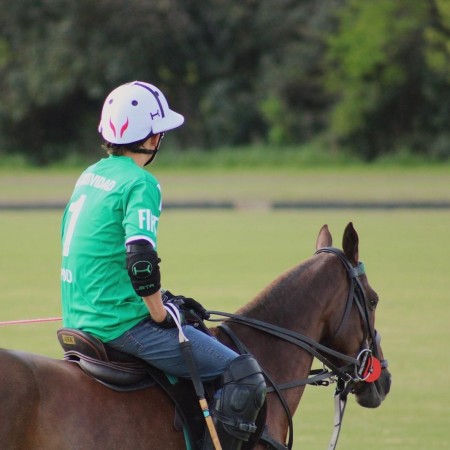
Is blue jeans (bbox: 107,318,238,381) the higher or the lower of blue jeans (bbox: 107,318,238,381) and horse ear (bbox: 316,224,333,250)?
the lower

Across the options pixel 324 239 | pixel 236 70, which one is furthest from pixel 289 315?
pixel 236 70

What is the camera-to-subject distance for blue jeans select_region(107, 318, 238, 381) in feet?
14.5

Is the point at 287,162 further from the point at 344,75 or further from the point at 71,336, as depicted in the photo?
the point at 71,336

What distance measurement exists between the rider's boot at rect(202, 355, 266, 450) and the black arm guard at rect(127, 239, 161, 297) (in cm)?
50

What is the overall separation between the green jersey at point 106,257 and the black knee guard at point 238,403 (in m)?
0.42

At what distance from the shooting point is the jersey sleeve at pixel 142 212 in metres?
4.25

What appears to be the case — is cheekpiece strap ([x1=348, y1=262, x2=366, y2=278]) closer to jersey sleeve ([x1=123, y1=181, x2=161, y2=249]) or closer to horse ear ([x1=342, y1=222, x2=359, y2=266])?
horse ear ([x1=342, y1=222, x2=359, y2=266])

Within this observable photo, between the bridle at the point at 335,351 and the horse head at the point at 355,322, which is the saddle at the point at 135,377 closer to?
the bridle at the point at 335,351

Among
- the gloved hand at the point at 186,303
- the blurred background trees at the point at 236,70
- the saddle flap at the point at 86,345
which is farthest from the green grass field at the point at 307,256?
the blurred background trees at the point at 236,70

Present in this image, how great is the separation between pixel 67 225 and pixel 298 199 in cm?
2590

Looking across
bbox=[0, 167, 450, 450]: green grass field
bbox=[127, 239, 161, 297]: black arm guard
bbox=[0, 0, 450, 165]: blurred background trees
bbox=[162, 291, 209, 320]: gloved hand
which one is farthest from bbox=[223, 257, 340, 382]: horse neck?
bbox=[0, 0, 450, 165]: blurred background trees

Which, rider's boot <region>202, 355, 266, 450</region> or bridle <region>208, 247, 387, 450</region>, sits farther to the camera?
bridle <region>208, 247, 387, 450</region>

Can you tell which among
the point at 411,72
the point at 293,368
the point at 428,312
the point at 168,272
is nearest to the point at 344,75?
the point at 411,72

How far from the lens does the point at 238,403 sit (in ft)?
14.5
